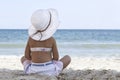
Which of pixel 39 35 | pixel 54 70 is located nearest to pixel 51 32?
pixel 39 35

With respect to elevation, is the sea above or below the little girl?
below

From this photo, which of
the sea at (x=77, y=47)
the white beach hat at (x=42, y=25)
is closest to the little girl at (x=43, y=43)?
the white beach hat at (x=42, y=25)

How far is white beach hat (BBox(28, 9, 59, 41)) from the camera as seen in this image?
4141mm

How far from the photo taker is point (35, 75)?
4184 millimetres

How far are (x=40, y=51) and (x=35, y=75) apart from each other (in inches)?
12.0

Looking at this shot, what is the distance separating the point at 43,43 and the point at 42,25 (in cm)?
23

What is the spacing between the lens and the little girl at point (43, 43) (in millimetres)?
4156

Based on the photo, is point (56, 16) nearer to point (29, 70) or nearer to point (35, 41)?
point (35, 41)

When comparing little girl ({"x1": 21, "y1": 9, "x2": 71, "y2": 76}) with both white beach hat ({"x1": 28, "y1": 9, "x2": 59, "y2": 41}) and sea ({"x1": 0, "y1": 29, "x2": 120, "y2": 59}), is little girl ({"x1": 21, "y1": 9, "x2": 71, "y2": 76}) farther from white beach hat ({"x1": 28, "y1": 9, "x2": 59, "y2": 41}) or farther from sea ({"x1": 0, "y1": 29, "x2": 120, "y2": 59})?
sea ({"x1": 0, "y1": 29, "x2": 120, "y2": 59})

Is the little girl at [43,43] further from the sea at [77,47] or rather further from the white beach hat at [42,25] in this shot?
the sea at [77,47]

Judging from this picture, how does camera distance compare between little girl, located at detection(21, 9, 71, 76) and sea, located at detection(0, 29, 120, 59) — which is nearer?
little girl, located at detection(21, 9, 71, 76)

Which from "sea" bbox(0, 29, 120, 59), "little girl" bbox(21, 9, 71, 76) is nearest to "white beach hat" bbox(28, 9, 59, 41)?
"little girl" bbox(21, 9, 71, 76)

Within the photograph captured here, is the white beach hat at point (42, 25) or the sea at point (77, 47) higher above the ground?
the white beach hat at point (42, 25)

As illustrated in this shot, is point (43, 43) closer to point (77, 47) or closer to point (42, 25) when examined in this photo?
point (42, 25)
